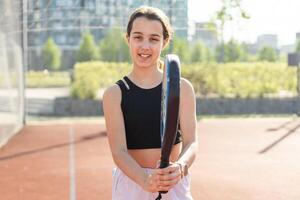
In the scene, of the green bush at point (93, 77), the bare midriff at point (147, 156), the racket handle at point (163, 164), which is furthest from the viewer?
the green bush at point (93, 77)

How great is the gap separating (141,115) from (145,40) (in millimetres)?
314

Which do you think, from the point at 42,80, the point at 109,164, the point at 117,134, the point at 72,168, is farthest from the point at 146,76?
the point at 42,80

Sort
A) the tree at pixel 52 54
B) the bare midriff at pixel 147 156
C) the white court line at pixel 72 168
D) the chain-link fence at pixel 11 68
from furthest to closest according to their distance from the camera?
the tree at pixel 52 54 → the chain-link fence at pixel 11 68 → the white court line at pixel 72 168 → the bare midriff at pixel 147 156

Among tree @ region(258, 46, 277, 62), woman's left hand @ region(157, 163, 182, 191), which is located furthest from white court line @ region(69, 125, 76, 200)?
tree @ region(258, 46, 277, 62)

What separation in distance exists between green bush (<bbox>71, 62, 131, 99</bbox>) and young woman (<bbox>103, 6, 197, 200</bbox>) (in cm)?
1853

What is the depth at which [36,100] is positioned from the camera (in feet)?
76.3

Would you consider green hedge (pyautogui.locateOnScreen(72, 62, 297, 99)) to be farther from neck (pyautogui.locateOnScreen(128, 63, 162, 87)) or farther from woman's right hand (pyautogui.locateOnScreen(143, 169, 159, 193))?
woman's right hand (pyautogui.locateOnScreen(143, 169, 159, 193))

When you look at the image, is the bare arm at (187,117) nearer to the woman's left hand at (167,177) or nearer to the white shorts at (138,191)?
the white shorts at (138,191)

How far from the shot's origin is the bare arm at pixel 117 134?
2333mm

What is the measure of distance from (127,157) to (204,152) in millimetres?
9478

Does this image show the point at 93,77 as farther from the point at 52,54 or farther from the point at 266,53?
the point at 52,54

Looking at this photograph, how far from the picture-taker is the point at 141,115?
242 cm

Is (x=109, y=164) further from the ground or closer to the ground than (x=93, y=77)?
closer to the ground

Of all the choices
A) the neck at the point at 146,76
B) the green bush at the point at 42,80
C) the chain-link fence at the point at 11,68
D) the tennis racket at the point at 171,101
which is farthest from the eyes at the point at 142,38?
the green bush at the point at 42,80
